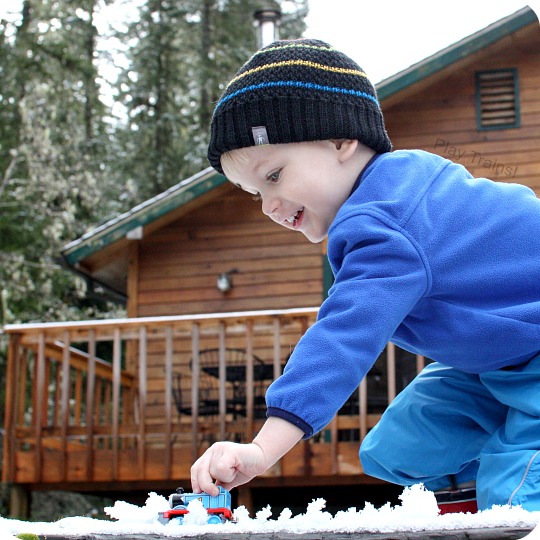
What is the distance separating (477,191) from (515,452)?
0.55 metres

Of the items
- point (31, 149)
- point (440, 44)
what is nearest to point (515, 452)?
point (440, 44)

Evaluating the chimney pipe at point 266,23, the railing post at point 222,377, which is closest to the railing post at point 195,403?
the railing post at point 222,377

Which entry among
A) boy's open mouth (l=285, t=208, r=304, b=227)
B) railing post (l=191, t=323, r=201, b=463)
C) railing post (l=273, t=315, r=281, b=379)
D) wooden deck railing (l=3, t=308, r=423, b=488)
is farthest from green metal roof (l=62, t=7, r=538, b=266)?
boy's open mouth (l=285, t=208, r=304, b=227)

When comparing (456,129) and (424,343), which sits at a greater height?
(456,129)

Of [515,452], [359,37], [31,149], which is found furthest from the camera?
[31,149]

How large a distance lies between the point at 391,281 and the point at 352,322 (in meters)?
0.11

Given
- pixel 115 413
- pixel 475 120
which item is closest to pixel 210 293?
pixel 115 413

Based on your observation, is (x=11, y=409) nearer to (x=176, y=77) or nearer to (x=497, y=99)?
(x=497, y=99)

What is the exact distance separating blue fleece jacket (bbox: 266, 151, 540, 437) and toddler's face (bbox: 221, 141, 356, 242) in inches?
3.0

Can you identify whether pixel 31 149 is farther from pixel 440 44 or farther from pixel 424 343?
pixel 424 343

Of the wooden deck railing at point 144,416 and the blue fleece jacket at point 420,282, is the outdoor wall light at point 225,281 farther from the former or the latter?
the blue fleece jacket at point 420,282

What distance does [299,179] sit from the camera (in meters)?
1.98

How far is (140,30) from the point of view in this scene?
19.6 meters

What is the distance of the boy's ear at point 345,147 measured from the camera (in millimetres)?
2045
